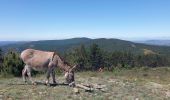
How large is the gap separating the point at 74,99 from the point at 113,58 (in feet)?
502

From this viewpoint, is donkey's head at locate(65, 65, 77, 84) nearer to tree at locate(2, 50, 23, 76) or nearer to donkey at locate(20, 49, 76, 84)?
donkey at locate(20, 49, 76, 84)

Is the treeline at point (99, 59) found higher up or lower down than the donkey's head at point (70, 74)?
lower down

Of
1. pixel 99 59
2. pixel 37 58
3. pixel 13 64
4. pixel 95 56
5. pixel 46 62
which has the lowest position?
pixel 99 59

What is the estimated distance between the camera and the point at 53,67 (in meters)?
18.4

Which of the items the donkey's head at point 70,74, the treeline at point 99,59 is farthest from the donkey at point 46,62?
the treeline at point 99,59

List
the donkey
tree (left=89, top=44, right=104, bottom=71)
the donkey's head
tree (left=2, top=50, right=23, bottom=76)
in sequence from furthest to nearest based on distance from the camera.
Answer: tree (left=89, top=44, right=104, bottom=71) → tree (left=2, top=50, right=23, bottom=76) → the donkey → the donkey's head

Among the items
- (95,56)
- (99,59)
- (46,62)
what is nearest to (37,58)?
(46,62)

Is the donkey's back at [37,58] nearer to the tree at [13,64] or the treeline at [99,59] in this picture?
the tree at [13,64]

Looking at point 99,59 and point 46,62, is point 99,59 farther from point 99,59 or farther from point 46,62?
point 46,62

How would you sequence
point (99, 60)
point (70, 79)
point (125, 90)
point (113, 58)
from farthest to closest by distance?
1. point (113, 58)
2. point (99, 60)
3. point (125, 90)
4. point (70, 79)

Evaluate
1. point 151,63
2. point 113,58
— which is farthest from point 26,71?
point 151,63

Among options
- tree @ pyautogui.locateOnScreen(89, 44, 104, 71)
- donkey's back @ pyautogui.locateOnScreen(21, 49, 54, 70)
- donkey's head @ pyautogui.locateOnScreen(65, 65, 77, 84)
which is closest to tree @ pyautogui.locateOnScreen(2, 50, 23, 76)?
donkey's back @ pyautogui.locateOnScreen(21, 49, 54, 70)

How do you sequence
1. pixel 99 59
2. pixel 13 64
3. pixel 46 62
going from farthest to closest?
1. pixel 99 59
2. pixel 13 64
3. pixel 46 62

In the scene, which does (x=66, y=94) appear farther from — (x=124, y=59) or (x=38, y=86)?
(x=124, y=59)
